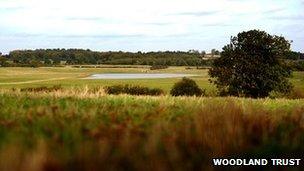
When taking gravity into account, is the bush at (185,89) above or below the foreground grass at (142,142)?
below

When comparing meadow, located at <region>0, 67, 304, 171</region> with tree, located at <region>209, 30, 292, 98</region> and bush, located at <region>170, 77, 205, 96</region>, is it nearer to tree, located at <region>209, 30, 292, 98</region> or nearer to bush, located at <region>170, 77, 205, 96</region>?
tree, located at <region>209, 30, 292, 98</region>

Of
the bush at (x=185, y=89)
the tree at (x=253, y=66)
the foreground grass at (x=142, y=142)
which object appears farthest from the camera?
the bush at (x=185, y=89)

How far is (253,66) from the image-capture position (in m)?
69.3

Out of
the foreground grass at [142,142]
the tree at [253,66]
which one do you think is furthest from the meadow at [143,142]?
the tree at [253,66]

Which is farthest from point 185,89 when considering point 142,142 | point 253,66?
point 142,142

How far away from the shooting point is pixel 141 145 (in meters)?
5.94

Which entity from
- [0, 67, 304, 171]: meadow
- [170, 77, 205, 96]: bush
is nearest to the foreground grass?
[0, 67, 304, 171]: meadow

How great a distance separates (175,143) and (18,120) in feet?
10.1

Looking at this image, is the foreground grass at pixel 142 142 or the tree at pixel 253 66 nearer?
the foreground grass at pixel 142 142

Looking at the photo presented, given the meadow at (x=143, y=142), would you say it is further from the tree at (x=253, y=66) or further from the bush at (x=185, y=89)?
the bush at (x=185, y=89)

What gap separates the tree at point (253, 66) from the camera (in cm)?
6900

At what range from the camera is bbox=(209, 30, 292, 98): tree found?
226 feet

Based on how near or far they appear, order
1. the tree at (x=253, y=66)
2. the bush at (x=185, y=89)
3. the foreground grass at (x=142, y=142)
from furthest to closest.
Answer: the bush at (x=185, y=89) < the tree at (x=253, y=66) < the foreground grass at (x=142, y=142)

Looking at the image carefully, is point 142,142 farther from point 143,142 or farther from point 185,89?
point 185,89
